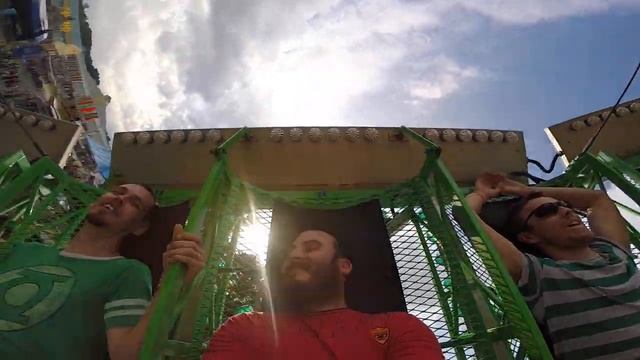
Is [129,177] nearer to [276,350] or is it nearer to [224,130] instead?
[224,130]

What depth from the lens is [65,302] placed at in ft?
8.13

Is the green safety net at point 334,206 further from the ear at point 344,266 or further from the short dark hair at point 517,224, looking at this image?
the ear at point 344,266

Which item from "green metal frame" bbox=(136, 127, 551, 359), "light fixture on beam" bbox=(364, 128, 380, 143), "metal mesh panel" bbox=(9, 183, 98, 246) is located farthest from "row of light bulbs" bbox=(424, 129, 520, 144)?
"metal mesh panel" bbox=(9, 183, 98, 246)

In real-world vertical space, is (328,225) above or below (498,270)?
above

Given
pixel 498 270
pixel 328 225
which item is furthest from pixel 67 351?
pixel 498 270

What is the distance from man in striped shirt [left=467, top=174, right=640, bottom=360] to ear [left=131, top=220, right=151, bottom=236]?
7.53 feet

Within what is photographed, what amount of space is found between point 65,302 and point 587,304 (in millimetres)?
2915

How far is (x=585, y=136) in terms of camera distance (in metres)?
5.65

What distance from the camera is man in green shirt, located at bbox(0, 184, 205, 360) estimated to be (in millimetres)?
2195

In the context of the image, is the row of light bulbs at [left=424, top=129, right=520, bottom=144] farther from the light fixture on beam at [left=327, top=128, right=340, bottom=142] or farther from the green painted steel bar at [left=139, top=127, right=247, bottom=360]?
the green painted steel bar at [left=139, top=127, right=247, bottom=360]

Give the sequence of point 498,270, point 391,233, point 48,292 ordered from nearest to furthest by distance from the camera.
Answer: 1. point 498,270
2. point 48,292
3. point 391,233

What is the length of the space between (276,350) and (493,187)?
7.29 feet

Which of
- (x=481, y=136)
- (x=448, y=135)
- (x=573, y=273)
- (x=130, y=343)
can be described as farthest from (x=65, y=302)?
(x=481, y=136)

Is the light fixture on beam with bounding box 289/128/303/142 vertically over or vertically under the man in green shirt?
over
